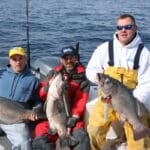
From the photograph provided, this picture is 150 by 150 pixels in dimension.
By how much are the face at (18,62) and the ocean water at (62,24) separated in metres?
7.37

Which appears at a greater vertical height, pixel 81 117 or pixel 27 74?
pixel 27 74

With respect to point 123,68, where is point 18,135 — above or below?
below

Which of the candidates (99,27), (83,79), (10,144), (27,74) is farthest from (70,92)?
(99,27)

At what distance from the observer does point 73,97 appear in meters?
6.14

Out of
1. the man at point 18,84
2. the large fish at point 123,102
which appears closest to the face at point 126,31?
the large fish at point 123,102

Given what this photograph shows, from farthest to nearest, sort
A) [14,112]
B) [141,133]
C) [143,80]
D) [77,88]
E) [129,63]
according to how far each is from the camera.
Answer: [77,88]
[14,112]
[129,63]
[143,80]
[141,133]

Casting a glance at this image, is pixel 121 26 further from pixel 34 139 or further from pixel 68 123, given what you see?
pixel 34 139

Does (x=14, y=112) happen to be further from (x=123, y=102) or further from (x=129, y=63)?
(x=129, y=63)

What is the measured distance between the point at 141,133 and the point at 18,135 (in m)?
1.59

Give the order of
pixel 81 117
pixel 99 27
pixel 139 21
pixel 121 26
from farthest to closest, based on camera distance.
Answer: pixel 139 21, pixel 99 27, pixel 81 117, pixel 121 26

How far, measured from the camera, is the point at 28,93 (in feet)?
20.2

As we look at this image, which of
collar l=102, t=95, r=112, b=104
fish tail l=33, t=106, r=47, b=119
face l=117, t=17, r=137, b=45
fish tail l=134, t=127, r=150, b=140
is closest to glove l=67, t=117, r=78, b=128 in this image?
fish tail l=33, t=106, r=47, b=119

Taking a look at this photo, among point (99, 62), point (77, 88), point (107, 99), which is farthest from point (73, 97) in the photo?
point (107, 99)

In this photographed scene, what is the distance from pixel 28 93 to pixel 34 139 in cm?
70
